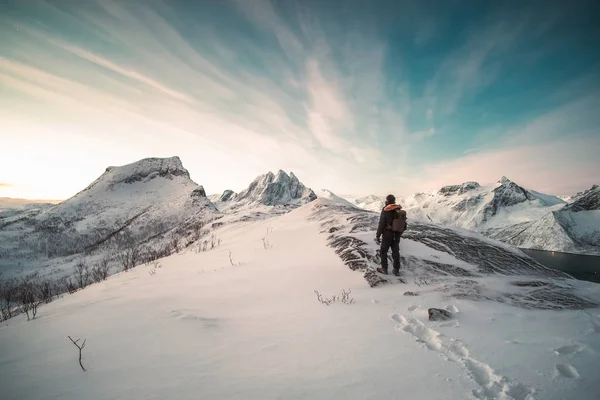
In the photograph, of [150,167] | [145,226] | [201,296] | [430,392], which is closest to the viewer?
[430,392]

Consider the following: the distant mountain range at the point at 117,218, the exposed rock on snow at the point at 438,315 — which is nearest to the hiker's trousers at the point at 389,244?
the exposed rock on snow at the point at 438,315

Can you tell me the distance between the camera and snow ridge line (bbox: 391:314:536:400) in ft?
7.22

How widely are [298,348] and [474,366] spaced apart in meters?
1.86

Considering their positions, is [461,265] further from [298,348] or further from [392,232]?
[298,348]

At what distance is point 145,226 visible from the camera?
195 ft

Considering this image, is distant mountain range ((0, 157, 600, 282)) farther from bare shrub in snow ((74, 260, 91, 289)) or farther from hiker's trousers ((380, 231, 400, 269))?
hiker's trousers ((380, 231, 400, 269))

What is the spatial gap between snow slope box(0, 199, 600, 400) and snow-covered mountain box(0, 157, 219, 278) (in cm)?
4394

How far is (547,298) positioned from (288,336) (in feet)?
17.0

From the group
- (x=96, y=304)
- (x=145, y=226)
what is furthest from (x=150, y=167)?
(x=96, y=304)

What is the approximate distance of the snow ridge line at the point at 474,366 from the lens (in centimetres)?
220

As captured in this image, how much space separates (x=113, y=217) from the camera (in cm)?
6438

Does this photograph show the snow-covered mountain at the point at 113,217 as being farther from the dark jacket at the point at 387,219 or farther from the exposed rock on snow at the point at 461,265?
the dark jacket at the point at 387,219

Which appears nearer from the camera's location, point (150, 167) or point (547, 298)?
point (547, 298)

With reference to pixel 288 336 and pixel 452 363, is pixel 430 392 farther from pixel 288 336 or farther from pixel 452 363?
pixel 288 336
